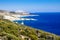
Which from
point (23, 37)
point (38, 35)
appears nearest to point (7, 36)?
point (23, 37)

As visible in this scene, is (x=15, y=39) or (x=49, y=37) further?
(x=49, y=37)

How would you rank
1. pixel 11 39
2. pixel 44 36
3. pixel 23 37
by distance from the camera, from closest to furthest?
pixel 11 39, pixel 23 37, pixel 44 36

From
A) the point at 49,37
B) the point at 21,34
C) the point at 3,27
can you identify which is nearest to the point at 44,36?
the point at 49,37

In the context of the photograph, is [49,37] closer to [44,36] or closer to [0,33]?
[44,36]

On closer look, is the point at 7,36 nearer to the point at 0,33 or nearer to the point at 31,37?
the point at 0,33

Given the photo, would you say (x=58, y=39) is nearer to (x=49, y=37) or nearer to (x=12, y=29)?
(x=49, y=37)

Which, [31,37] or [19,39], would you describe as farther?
[31,37]

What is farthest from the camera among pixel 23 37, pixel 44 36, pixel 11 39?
pixel 44 36

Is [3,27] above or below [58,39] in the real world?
above
